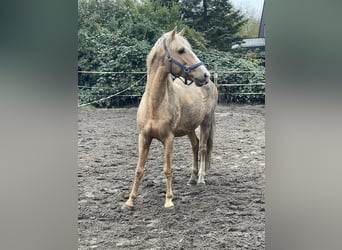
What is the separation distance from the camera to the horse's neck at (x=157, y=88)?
2012mm

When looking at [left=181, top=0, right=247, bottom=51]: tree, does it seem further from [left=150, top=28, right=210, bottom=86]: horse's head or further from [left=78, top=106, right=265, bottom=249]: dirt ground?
[left=78, top=106, right=265, bottom=249]: dirt ground

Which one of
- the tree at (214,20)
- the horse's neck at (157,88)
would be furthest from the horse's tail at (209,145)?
the tree at (214,20)

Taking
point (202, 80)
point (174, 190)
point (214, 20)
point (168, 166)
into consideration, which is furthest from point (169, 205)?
point (214, 20)

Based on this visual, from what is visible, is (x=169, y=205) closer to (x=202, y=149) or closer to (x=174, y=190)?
(x=174, y=190)

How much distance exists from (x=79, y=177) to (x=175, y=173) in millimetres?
464

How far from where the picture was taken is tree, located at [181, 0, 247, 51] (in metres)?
2.04

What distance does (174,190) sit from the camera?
6.73ft

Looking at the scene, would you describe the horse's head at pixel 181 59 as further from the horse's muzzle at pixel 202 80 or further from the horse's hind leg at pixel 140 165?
the horse's hind leg at pixel 140 165

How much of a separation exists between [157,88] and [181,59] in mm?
179

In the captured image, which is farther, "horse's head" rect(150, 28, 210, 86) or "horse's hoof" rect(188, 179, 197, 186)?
"horse's hoof" rect(188, 179, 197, 186)

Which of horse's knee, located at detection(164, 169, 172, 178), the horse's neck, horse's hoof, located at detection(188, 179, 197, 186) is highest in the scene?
the horse's neck

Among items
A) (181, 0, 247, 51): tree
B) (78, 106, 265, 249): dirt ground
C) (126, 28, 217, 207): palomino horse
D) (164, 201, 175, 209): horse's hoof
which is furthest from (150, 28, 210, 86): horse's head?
(164, 201, 175, 209): horse's hoof
